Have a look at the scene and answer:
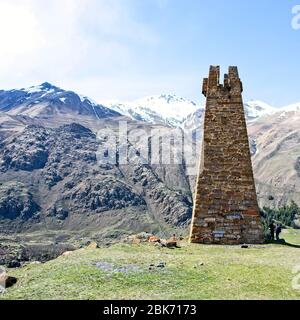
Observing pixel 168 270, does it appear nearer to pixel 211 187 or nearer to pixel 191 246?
pixel 191 246

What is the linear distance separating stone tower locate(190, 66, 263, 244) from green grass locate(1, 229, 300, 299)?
12.5 feet

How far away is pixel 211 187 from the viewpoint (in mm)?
27062

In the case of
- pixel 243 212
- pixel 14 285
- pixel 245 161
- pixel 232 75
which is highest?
pixel 232 75

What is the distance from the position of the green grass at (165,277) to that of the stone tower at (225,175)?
3820mm

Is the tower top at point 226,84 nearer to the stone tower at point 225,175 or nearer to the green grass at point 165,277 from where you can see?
the stone tower at point 225,175

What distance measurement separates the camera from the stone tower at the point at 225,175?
85.9 ft

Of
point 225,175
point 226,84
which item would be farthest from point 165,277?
point 226,84

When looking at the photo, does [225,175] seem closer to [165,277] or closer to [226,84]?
[226,84]

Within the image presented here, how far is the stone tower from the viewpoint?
2617cm

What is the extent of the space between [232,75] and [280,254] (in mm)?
11596

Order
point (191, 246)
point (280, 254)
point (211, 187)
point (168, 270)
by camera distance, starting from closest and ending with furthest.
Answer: point (168, 270) < point (280, 254) < point (191, 246) < point (211, 187)

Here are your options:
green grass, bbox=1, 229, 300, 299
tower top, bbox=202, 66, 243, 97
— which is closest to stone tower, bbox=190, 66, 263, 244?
tower top, bbox=202, 66, 243, 97

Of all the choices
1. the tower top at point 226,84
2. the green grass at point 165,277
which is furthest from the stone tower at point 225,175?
the green grass at point 165,277
